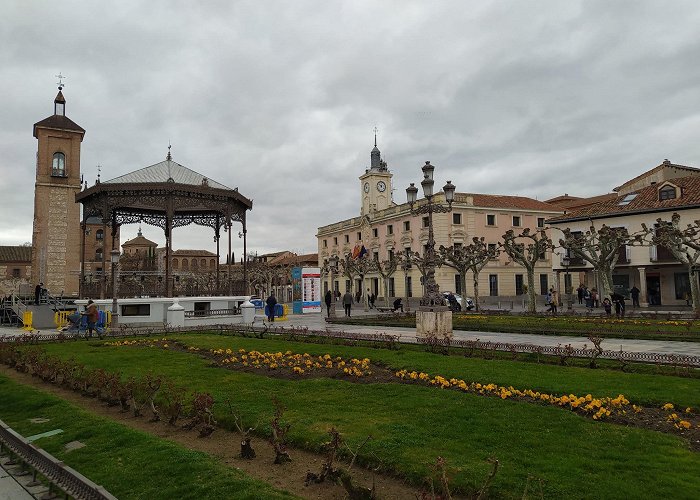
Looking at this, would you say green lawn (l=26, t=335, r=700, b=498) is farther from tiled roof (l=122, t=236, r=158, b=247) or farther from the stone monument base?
tiled roof (l=122, t=236, r=158, b=247)

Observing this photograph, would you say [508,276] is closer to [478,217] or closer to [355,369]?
[478,217]

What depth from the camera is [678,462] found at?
4898 mm

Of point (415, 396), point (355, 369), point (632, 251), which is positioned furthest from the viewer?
point (632, 251)

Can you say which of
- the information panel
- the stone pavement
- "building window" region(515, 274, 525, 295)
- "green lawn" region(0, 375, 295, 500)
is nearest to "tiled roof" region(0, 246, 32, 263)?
the information panel

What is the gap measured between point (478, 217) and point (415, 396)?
4327cm

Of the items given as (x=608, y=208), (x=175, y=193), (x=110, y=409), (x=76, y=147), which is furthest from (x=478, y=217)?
(x=110, y=409)

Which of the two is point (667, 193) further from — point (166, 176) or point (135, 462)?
point (135, 462)

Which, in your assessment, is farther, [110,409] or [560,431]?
[110,409]

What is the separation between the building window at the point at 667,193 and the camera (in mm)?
35688

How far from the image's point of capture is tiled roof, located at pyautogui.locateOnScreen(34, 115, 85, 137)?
49306mm

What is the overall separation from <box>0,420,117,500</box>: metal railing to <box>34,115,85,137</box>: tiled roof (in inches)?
2038

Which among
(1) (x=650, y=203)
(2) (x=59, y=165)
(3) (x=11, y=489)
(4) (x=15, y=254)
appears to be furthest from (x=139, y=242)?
(3) (x=11, y=489)

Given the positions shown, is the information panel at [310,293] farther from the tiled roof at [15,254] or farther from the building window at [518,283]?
the tiled roof at [15,254]

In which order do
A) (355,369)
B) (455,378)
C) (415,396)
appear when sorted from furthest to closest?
1. (355,369)
2. (455,378)
3. (415,396)
